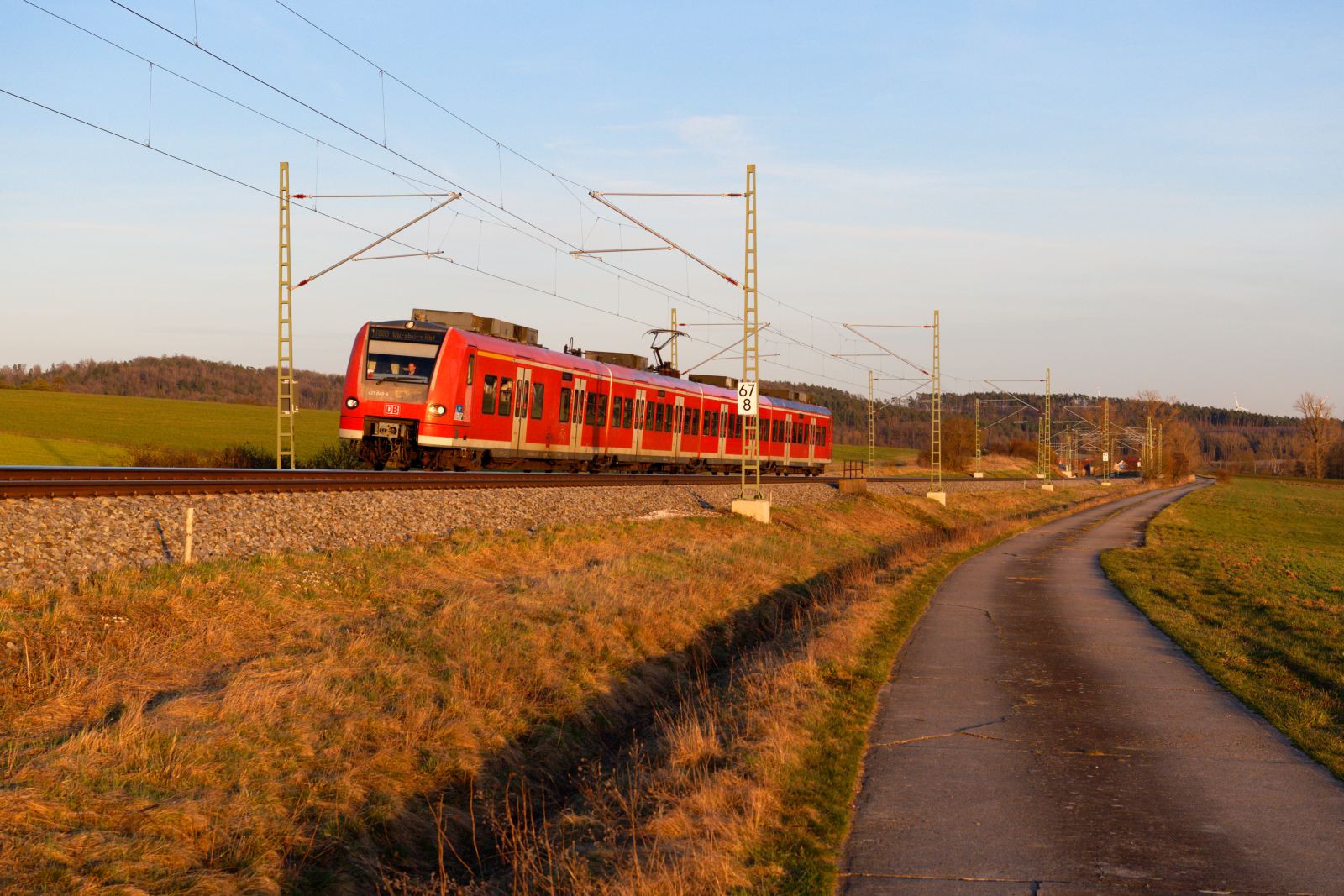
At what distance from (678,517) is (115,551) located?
1415 centimetres

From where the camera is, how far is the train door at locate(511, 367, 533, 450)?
2520 centimetres

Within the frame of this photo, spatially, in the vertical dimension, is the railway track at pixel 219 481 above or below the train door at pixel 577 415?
below

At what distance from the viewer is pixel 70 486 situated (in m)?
13.1

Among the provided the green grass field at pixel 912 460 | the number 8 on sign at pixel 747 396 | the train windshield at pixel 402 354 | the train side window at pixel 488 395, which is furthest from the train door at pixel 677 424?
the green grass field at pixel 912 460

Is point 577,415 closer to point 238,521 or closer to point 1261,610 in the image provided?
point 238,521

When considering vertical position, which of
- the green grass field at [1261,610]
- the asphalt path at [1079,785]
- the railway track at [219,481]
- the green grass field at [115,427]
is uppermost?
the green grass field at [115,427]

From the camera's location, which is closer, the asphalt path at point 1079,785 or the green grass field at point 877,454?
the asphalt path at point 1079,785

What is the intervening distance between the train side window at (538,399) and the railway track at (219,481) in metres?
2.06

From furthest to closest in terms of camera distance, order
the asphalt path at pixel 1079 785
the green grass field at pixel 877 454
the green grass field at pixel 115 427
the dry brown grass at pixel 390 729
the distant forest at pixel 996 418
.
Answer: the distant forest at pixel 996 418, the green grass field at pixel 877 454, the green grass field at pixel 115 427, the dry brown grass at pixel 390 729, the asphalt path at pixel 1079 785

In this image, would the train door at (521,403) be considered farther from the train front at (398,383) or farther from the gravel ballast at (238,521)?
the gravel ballast at (238,521)

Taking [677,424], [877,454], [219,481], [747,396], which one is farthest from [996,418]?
[219,481]

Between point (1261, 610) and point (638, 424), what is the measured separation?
20.2 meters

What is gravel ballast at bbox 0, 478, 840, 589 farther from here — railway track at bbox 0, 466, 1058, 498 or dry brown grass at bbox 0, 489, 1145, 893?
dry brown grass at bbox 0, 489, 1145, 893

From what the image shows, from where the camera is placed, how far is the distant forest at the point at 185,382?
102938 millimetres
